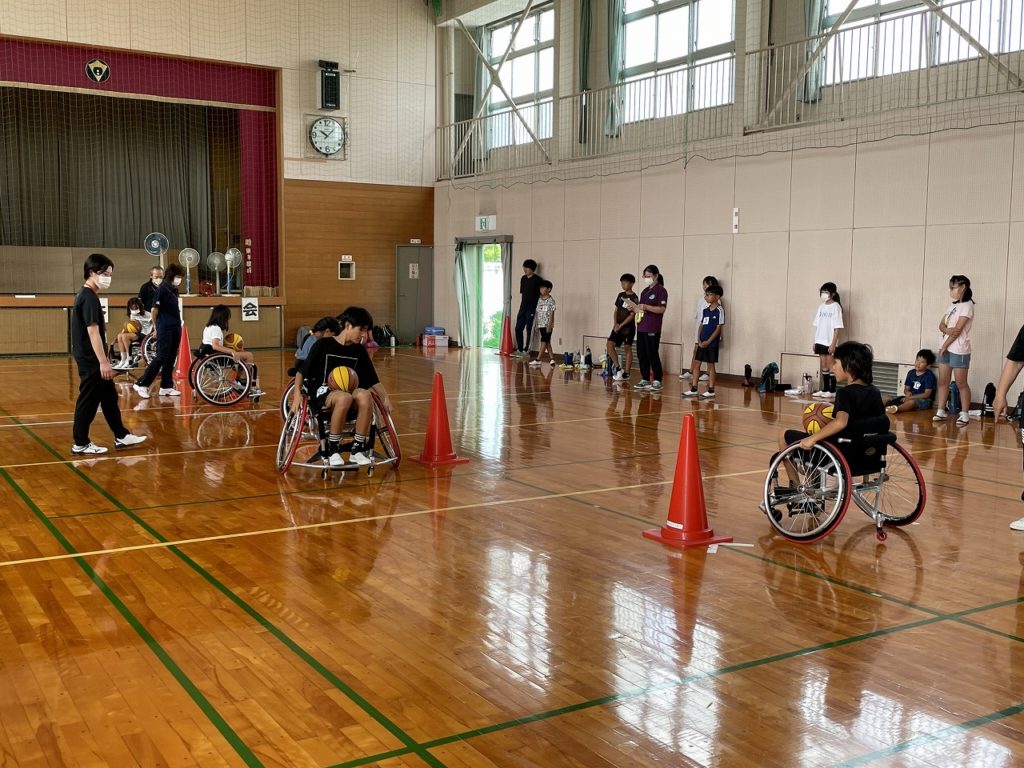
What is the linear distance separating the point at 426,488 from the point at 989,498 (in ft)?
12.4

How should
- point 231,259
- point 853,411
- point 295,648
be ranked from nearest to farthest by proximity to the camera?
point 295,648 < point 853,411 < point 231,259

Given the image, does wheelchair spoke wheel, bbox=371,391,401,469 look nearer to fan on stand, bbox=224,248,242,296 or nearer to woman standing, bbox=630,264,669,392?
woman standing, bbox=630,264,669,392

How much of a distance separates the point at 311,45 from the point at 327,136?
1682 mm

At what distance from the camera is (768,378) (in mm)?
12922

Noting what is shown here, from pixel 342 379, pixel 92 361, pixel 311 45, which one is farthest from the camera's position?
pixel 311 45

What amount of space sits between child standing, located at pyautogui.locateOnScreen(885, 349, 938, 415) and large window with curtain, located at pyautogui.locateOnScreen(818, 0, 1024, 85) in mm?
3254

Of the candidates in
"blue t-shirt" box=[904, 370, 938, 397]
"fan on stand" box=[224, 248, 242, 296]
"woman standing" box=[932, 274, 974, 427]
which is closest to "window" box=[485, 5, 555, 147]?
"fan on stand" box=[224, 248, 242, 296]

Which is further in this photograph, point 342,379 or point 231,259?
point 231,259

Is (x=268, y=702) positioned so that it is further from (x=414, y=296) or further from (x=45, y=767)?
(x=414, y=296)

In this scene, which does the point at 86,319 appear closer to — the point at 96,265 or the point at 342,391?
the point at 96,265

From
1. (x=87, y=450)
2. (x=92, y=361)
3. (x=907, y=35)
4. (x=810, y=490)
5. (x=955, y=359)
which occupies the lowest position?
(x=87, y=450)

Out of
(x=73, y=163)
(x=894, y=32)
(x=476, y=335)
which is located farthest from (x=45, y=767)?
(x=73, y=163)

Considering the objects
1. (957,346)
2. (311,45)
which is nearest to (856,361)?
(957,346)

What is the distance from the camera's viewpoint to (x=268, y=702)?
11.0 ft
